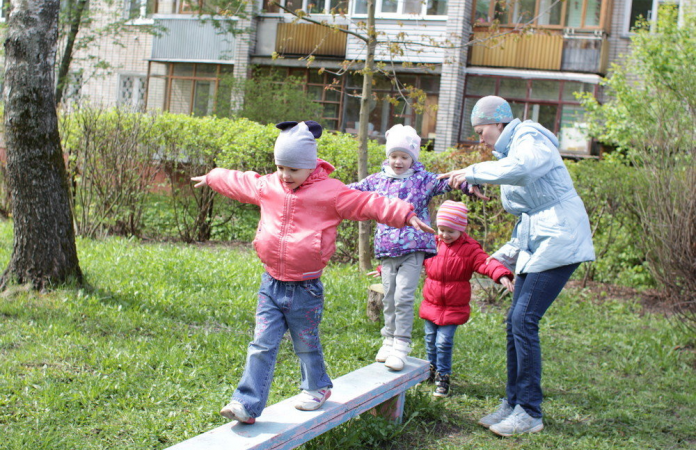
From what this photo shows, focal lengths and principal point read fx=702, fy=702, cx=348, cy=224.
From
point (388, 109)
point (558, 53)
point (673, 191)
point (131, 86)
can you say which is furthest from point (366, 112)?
point (131, 86)

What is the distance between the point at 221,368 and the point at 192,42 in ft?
70.0

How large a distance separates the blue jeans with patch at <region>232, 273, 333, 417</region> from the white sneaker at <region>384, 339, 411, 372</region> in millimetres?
753

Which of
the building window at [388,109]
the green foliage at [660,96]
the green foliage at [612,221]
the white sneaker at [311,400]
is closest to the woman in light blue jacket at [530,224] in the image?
the white sneaker at [311,400]

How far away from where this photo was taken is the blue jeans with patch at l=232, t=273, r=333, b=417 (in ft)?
10.8

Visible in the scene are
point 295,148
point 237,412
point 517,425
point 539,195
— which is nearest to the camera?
point 237,412

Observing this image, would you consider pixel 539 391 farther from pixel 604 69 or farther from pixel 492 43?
pixel 604 69

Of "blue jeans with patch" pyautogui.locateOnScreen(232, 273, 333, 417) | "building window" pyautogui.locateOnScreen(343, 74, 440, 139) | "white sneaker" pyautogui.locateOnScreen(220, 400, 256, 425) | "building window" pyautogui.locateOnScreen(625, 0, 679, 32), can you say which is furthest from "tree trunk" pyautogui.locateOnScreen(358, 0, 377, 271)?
"building window" pyautogui.locateOnScreen(625, 0, 679, 32)

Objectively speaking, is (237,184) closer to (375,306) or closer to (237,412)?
(237,412)

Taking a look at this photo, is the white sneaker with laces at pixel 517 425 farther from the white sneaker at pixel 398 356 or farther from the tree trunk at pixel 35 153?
the tree trunk at pixel 35 153

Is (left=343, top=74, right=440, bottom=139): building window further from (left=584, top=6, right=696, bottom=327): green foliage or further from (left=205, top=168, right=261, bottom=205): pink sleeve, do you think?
(left=205, top=168, right=261, bottom=205): pink sleeve

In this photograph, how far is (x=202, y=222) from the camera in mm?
10367

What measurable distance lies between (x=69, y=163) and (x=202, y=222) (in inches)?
78.9

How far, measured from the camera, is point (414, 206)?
14.8 feet

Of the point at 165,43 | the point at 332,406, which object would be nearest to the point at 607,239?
the point at 332,406
